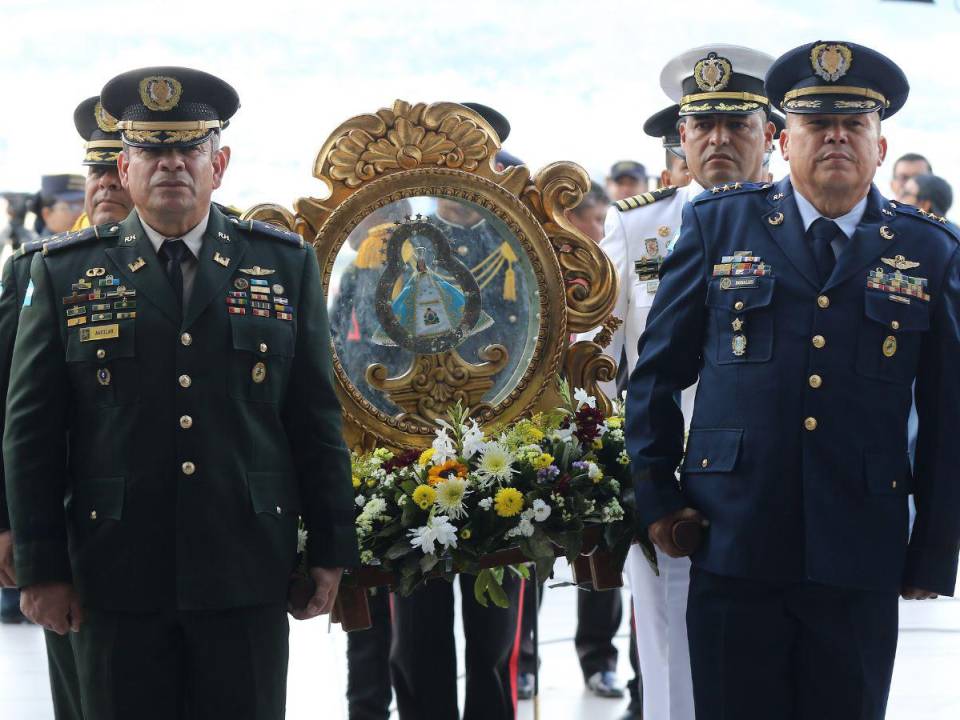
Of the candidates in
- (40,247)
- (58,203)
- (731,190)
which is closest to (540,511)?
(731,190)

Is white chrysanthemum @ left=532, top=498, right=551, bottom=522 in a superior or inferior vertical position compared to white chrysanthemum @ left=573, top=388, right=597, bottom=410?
inferior

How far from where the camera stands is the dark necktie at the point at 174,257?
2.50 meters

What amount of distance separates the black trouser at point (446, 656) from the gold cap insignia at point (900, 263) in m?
1.21

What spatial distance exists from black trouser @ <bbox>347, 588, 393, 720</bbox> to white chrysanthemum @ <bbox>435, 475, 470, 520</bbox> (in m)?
0.95

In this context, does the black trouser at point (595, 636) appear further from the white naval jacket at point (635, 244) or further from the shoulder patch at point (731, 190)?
the shoulder patch at point (731, 190)

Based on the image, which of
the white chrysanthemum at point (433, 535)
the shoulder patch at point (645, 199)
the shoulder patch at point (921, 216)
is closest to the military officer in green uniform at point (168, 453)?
the white chrysanthemum at point (433, 535)

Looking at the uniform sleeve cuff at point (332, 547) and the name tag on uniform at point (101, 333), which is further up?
the name tag on uniform at point (101, 333)

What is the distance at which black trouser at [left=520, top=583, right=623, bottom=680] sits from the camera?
4696 mm

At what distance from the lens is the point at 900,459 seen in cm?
251

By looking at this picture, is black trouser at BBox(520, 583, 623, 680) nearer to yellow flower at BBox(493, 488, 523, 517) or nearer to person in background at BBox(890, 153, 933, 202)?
yellow flower at BBox(493, 488, 523, 517)

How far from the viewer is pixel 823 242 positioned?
259 cm

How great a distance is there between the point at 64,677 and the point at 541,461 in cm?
109

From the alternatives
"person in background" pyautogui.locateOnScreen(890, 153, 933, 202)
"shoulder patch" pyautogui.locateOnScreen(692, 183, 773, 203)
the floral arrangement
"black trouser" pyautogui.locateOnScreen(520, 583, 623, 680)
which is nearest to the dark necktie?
the floral arrangement

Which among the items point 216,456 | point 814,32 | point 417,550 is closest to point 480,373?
point 417,550
